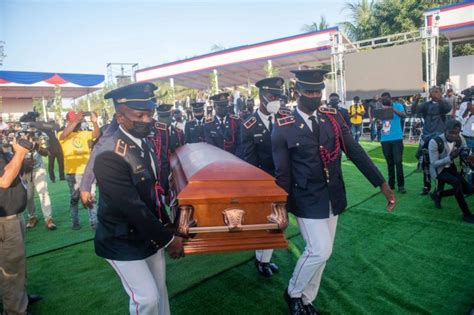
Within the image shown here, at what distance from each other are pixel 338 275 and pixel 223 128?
280 centimetres

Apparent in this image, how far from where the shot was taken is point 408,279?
2891 millimetres

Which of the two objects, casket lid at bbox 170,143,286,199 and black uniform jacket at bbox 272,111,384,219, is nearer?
casket lid at bbox 170,143,286,199

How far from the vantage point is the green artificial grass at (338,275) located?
263 centimetres

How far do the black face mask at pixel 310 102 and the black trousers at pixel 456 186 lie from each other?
2583mm

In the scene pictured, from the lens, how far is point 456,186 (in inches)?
165

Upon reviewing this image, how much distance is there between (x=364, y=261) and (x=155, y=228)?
2170 mm

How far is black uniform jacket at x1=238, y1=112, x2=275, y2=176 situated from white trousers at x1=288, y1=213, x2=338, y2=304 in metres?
1.06

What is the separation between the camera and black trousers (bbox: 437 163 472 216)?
13.3ft

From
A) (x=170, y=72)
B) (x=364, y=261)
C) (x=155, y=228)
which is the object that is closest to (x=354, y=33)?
(x=170, y=72)

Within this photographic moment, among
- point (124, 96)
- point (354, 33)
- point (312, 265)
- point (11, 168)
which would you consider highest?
point (354, 33)

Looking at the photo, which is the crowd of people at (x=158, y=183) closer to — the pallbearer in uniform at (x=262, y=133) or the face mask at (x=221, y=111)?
the pallbearer in uniform at (x=262, y=133)

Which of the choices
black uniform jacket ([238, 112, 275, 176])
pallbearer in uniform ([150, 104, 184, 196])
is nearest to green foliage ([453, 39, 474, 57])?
pallbearer in uniform ([150, 104, 184, 196])

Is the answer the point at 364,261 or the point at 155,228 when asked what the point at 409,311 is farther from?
the point at 155,228

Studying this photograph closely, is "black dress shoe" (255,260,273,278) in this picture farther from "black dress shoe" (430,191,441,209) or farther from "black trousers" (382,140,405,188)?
"black trousers" (382,140,405,188)
